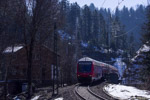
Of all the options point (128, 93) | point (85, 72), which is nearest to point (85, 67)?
point (85, 72)

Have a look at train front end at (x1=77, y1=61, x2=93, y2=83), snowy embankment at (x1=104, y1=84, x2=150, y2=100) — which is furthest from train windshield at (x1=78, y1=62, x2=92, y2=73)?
snowy embankment at (x1=104, y1=84, x2=150, y2=100)

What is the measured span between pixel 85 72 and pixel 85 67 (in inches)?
27.1

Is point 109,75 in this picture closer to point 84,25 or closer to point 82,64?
point 82,64

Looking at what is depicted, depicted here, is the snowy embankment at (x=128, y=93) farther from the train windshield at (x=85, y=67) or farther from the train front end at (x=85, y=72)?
the train windshield at (x=85, y=67)

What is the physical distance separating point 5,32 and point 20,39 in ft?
9.82

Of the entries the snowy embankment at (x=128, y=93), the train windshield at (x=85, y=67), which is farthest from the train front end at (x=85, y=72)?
the snowy embankment at (x=128, y=93)

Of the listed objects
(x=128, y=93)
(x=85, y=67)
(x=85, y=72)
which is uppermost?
(x=85, y=67)

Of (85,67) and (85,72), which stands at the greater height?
(85,67)

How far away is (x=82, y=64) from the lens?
101 feet

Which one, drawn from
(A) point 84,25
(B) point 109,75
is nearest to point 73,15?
(A) point 84,25

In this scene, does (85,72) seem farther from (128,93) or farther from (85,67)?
(128,93)

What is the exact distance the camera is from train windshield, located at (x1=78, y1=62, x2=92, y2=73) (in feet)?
99.1

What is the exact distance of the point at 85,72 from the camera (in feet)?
98.7

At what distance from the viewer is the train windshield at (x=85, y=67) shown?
99.1 ft
